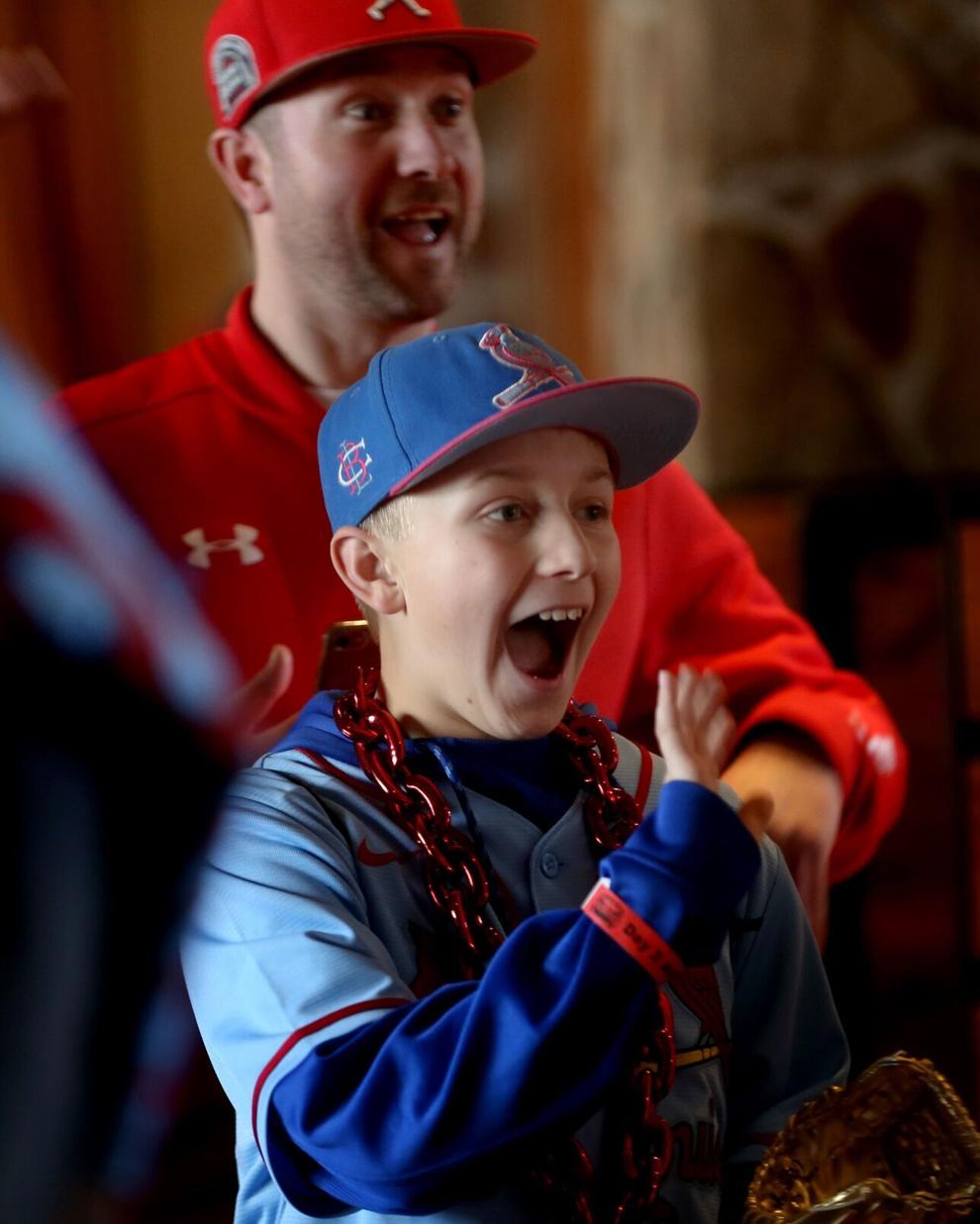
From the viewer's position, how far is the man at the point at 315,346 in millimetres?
622

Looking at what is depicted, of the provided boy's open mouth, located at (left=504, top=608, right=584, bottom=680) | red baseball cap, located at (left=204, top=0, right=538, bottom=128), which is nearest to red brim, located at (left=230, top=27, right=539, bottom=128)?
red baseball cap, located at (left=204, top=0, right=538, bottom=128)

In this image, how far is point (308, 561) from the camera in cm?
64

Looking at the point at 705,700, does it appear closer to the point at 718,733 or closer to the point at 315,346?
the point at 718,733

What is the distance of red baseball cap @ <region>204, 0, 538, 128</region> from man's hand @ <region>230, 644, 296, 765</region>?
0.24 m

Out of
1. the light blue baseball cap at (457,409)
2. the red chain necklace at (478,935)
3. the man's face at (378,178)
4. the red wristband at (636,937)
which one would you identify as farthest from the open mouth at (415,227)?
the red wristband at (636,937)

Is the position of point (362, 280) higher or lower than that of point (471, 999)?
higher

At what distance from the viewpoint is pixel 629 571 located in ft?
2.22

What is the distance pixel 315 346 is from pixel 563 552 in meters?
0.23

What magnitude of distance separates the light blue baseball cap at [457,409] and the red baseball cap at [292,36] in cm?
16

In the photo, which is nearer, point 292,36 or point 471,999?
point 471,999

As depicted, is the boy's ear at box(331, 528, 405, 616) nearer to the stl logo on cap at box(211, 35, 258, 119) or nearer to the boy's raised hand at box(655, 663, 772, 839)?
the boy's raised hand at box(655, 663, 772, 839)

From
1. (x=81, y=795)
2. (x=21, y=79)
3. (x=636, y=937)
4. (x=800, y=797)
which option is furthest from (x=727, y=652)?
(x=81, y=795)

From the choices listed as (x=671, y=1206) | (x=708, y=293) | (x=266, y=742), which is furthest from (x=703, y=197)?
(x=671, y=1206)

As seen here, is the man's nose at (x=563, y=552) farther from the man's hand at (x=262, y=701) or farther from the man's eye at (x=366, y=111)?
the man's eye at (x=366, y=111)
